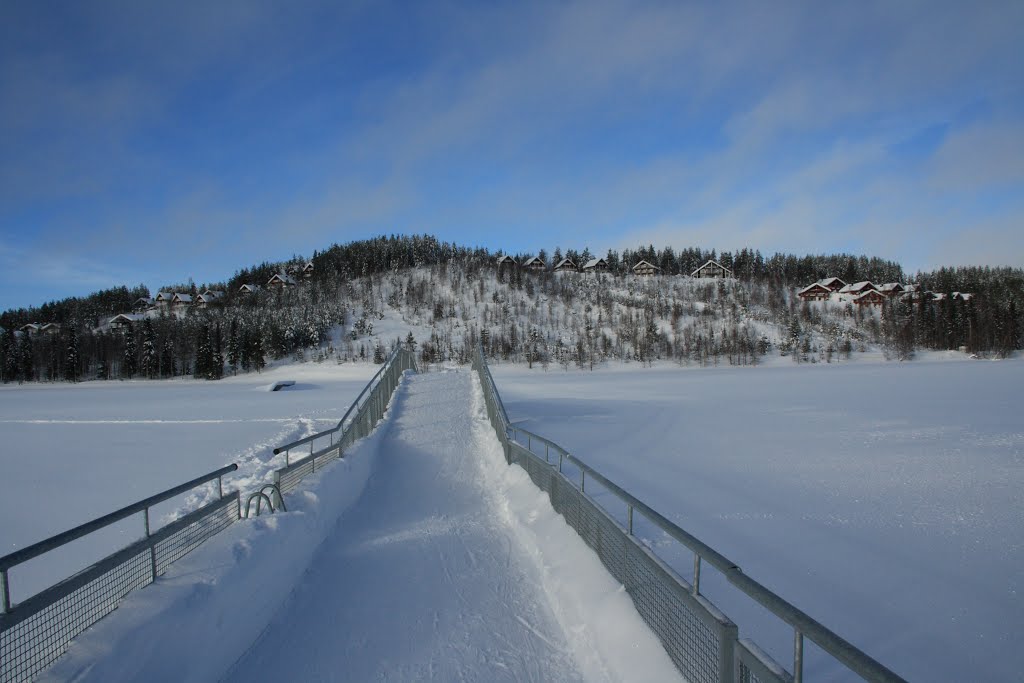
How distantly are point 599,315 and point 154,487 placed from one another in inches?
3764

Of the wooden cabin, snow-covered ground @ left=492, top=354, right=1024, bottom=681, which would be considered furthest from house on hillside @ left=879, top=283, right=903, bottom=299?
the wooden cabin

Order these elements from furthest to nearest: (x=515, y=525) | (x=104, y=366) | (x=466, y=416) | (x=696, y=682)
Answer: (x=104, y=366) → (x=466, y=416) → (x=515, y=525) → (x=696, y=682)

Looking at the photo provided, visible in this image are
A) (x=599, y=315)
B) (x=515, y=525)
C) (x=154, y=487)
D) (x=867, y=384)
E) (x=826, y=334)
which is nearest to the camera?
(x=515, y=525)

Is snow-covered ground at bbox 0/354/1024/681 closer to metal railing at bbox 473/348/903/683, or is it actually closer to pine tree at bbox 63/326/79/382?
metal railing at bbox 473/348/903/683

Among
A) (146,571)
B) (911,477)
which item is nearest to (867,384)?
(911,477)

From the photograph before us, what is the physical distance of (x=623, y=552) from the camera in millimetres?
4637

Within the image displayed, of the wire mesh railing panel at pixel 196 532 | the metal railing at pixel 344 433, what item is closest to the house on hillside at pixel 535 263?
the metal railing at pixel 344 433

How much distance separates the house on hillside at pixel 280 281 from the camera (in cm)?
14025

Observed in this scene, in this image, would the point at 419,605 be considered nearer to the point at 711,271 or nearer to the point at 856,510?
Answer: the point at 856,510

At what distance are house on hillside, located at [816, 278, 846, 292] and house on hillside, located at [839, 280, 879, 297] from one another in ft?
4.51

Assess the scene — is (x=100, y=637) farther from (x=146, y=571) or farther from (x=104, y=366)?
(x=104, y=366)

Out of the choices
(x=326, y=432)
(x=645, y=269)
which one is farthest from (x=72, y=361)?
(x=645, y=269)

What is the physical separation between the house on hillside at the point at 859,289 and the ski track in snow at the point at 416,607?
125078 millimetres

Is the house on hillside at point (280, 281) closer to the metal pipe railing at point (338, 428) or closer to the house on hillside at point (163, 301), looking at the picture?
the house on hillside at point (163, 301)
